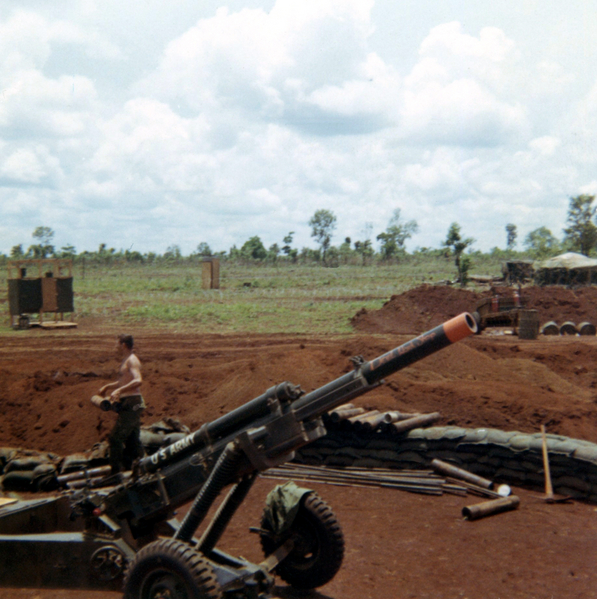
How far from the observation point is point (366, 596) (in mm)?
5117

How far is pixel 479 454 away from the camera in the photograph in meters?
7.97

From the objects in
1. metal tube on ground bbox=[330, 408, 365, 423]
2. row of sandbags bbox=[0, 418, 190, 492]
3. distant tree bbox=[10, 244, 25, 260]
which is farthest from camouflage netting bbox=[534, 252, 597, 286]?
distant tree bbox=[10, 244, 25, 260]

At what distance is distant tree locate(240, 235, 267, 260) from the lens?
221ft

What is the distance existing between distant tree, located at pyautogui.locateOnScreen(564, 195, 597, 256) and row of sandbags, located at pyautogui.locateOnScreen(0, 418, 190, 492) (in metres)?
44.8

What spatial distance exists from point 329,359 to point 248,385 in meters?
2.71

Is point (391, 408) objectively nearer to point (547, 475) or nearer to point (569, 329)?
point (547, 475)

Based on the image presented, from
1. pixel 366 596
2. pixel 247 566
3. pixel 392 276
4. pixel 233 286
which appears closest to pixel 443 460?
pixel 366 596

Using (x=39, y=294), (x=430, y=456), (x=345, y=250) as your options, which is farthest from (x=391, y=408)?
(x=345, y=250)

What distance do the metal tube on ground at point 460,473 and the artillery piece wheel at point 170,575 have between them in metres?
4.44

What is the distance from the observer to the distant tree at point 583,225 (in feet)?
153

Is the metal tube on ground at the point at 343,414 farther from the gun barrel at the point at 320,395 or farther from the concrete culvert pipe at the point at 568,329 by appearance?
the concrete culvert pipe at the point at 568,329

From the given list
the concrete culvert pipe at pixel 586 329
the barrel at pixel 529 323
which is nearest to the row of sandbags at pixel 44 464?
the barrel at pixel 529 323

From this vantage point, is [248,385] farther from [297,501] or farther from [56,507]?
[297,501]

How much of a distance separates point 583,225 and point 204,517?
48861mm
